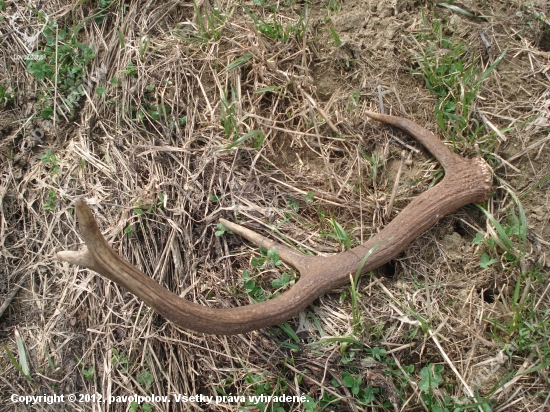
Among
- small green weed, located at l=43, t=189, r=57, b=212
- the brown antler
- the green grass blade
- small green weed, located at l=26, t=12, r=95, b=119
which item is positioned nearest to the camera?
the brown antler

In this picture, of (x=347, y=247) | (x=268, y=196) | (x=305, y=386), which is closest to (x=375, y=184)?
(x=347, y=247)

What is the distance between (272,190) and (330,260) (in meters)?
0.51

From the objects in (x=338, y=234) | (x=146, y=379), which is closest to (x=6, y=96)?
(x=146, y=379)

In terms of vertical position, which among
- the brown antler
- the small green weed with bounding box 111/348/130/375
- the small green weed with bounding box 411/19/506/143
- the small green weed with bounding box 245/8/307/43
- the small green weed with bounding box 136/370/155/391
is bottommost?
the small green weed with bounding box 136/370/155/391

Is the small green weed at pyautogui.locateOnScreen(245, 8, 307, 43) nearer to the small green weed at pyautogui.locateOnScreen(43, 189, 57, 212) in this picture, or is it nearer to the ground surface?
the ground surface

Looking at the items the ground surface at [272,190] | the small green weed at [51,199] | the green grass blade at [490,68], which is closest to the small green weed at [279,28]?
the ground surface at [272,190]

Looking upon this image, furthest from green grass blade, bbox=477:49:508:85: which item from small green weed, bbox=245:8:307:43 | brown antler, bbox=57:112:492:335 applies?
small green weed, bbox=245:8:307:43

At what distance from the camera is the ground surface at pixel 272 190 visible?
2250 mm

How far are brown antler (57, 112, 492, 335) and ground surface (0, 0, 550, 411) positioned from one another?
0.09m

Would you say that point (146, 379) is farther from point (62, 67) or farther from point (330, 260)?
point (62, 67)

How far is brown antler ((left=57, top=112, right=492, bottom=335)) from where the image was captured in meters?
2.05

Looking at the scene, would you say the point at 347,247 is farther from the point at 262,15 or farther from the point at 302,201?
the point at 262,15

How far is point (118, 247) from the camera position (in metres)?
A: 2.46

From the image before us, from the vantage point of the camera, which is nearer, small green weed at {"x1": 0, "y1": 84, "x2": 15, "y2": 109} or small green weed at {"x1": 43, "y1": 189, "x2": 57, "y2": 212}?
small green weed at {"x1": 43, "y1": 189, "x2": 57, "y2": 212}
